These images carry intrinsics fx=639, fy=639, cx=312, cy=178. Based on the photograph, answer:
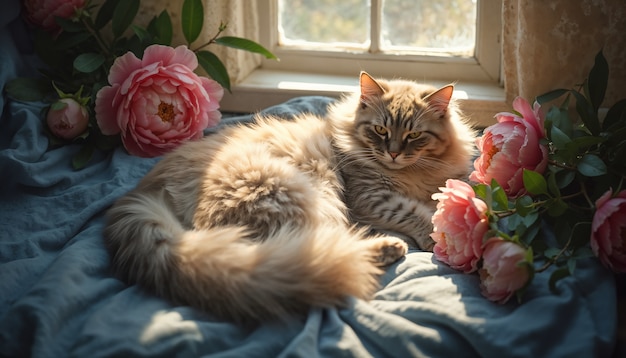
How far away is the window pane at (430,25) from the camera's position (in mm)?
2215

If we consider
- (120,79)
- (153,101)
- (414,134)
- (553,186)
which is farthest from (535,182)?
(120,79)

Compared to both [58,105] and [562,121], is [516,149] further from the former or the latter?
[58,105]

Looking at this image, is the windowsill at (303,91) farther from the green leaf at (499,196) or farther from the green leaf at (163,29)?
the green leaf at (499,196)

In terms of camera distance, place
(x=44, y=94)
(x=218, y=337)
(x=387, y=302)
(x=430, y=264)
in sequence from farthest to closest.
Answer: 1. (x=44, y=94)
2. (x=430, y=264)
3. (x=387, y=302)
4. (x=218, y=337)

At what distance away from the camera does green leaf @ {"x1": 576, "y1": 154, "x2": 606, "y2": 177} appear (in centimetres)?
125

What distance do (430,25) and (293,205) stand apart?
1073 mm

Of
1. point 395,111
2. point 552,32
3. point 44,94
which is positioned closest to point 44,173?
point 44,94

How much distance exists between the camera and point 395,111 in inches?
67.7

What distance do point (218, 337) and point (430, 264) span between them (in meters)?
0.51

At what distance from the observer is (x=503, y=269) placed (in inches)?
46.3

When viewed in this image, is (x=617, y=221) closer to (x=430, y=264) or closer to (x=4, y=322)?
(x=430, y=264)

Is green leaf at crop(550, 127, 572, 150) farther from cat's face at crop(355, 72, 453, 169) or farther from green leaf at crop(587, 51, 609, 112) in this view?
cat's face at crop(355, 72, 453, 169)

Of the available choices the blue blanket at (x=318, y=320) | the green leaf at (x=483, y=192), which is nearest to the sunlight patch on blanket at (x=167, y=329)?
the blue blanket at (x=318, y=320)

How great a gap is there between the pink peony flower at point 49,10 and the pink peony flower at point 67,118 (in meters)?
0.30
